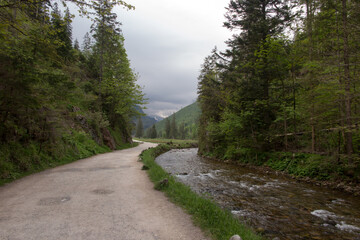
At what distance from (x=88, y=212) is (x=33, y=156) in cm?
684

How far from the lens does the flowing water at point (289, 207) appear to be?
4957 millimetres

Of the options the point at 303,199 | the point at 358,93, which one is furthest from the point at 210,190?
the point at 358,93

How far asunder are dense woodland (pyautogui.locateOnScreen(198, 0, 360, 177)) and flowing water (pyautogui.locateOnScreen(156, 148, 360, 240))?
2542 millimetres

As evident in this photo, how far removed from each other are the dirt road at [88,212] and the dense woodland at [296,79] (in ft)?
26.7

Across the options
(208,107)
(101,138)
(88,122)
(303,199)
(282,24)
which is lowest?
(303,199)

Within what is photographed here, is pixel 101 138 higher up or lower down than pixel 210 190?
higher up

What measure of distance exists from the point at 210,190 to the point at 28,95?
831 cm

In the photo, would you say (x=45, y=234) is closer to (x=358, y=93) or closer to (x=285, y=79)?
(x=358, y=93)

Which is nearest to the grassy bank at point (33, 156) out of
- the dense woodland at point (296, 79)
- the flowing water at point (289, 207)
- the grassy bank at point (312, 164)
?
the flowing water at point (289, 207)

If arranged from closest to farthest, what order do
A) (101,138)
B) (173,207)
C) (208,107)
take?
(173,207)
(101,138)
(208,107)

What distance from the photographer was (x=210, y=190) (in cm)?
844

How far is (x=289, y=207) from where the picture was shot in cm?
655

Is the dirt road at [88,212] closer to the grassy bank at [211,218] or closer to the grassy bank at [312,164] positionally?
the grassy bank at [211,218]

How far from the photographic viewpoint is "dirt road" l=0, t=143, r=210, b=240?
11.5 feet
